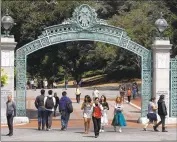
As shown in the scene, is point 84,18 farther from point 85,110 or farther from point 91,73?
point 91,73

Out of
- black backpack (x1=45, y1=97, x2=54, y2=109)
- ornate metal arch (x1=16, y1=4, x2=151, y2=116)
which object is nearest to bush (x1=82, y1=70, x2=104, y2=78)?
ornate metal arch (x1=16, y1=4, x2=151, y2=116)

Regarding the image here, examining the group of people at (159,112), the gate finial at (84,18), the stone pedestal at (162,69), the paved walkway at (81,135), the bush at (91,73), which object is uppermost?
the gate finial at (84,18)

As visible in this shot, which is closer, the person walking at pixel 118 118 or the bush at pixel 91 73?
the person walking at pixel 118 118

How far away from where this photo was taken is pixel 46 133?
64.2 feet

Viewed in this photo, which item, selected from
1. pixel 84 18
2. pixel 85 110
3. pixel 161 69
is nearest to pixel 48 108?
pixel 85 110

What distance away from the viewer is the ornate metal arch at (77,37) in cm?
2395

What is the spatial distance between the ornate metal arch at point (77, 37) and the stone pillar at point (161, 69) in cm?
59

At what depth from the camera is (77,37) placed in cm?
2400

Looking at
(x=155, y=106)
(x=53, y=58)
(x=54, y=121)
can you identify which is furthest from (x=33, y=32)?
(x=155, y=106)

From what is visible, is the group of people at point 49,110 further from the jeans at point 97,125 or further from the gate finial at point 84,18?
the gate finial at point 84,18

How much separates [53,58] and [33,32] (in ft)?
36.0

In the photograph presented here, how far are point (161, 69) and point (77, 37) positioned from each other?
3.94 metres

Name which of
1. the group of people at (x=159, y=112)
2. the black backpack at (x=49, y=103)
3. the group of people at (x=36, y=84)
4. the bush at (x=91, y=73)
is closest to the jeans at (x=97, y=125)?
the black backpack at (x=49, y=103)

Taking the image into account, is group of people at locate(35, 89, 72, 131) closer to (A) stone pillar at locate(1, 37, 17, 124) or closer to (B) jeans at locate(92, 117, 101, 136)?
(B) jeans at locate(92, 117, 101, 136)
